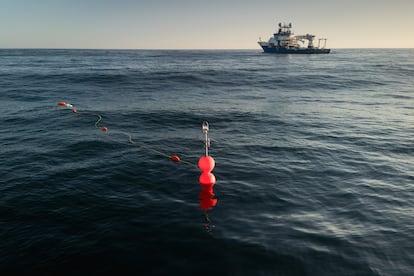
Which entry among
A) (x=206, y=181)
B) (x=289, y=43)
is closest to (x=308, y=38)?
(x=289, y=43)

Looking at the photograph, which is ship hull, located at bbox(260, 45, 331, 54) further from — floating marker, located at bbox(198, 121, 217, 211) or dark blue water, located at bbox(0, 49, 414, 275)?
floating marker, located at bbox(198, 121, 217, 211)

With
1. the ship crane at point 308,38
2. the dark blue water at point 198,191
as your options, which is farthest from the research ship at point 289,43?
the dark blue water at point 198,191

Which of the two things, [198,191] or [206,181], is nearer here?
[198,191]

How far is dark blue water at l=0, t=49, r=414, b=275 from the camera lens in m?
8.05

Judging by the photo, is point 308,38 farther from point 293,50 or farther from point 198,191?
point 198,191

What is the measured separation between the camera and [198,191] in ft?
39.1

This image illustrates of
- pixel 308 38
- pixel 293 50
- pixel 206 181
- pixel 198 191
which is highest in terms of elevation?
pixel 308 38

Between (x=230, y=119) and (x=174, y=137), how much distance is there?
668 cm

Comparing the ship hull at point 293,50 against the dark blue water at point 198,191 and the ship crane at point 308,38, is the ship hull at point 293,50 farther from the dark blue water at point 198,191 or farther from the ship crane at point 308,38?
the dark blue water at point 198,191

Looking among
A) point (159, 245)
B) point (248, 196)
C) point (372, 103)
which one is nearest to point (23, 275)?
point (159, 245)

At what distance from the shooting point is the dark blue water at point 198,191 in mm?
8047

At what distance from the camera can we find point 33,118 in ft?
78.3

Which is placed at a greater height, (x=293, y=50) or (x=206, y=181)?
(x=293, y=50)

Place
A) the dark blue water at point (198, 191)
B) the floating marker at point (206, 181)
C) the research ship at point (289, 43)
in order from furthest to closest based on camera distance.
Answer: the research ship at point (289, 43) < the floating marker at point (206, 181) < the dark blue water at point (198, 191)
